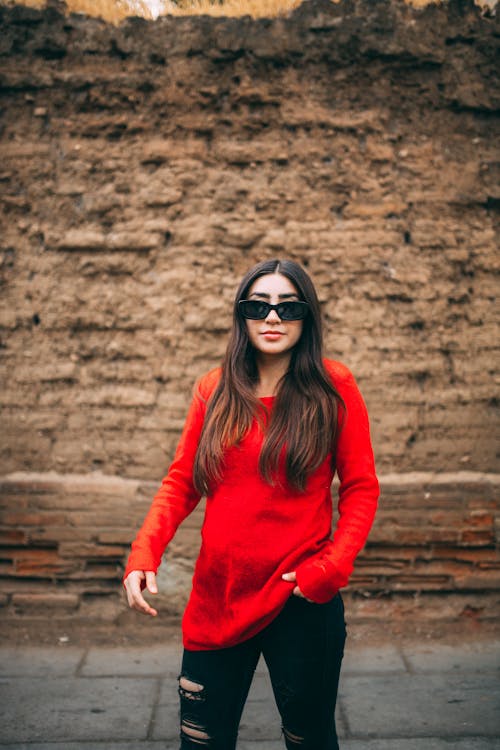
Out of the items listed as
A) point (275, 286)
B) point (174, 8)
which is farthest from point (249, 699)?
point (174, 8)

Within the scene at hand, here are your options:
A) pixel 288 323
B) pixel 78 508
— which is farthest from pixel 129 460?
pixel 288 323

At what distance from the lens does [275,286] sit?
6.73 feet

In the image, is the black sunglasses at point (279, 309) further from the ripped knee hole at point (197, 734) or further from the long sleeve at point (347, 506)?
the ripped knee hole at point (197, 734)

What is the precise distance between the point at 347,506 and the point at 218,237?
2.43 metres

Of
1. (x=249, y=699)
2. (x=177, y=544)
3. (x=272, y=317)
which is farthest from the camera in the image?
(x=177, y=544)

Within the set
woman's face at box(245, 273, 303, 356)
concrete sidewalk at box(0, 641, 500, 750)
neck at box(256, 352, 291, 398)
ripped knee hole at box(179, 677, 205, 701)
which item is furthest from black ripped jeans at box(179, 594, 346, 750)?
concrete sidewalk at box(0, 641, 500, 750)

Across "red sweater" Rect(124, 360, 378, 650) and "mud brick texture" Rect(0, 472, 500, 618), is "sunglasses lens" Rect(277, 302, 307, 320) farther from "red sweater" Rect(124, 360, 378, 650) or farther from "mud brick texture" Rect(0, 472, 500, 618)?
"mud brick texture" Rect(0, 472, 500, 618)

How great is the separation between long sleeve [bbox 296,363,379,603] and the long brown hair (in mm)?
51

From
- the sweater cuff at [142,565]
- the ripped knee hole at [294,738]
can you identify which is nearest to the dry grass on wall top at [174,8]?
the sweater cuff at [142,565]

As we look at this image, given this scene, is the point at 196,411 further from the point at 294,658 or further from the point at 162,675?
the point at 162,675

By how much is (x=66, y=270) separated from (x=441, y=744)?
3.26 metres

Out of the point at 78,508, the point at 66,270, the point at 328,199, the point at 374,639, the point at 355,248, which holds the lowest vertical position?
the point at 374,639

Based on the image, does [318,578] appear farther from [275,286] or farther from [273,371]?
[275,286]

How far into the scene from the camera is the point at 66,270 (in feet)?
13.2
